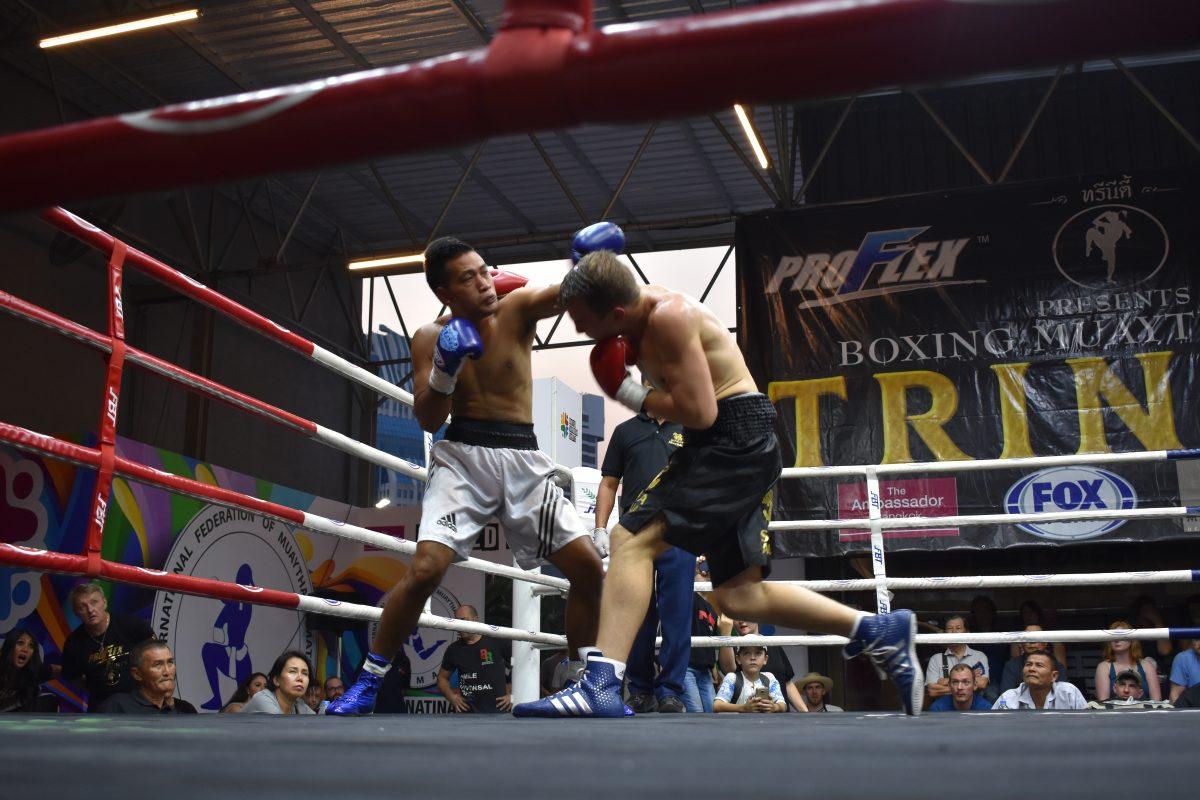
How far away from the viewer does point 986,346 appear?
718cm

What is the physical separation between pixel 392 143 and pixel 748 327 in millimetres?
6973

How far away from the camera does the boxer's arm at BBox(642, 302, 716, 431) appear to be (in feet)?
7.16

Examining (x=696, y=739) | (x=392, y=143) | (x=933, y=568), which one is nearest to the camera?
(x=392, y=143)

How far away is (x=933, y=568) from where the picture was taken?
8273 millimetres

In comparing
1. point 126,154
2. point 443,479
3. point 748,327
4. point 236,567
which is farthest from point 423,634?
point 126,154

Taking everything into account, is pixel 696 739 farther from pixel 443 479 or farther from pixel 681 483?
pixel 443 479

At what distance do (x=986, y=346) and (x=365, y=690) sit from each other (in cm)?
548

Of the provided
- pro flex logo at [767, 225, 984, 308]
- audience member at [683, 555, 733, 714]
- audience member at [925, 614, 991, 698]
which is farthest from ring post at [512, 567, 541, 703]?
pro flex logo at [767, 225, 984, 308]

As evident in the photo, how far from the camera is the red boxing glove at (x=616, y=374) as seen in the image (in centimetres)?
237

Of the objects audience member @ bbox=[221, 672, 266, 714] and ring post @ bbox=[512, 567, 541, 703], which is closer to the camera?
ring post @ bbox=[512, 567, 541, 703]

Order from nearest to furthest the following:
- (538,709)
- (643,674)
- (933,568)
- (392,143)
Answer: (392,143), (538,709), (643,674), (933,568)

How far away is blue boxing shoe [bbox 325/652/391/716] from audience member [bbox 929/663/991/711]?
9.05 ft

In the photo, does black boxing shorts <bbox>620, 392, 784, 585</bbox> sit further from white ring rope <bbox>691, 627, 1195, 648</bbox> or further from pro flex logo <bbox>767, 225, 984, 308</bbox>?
pro flex logo <bbox>767, 225, 984, 308</bbox>

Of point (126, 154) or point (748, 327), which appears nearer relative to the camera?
point (126, 154)
